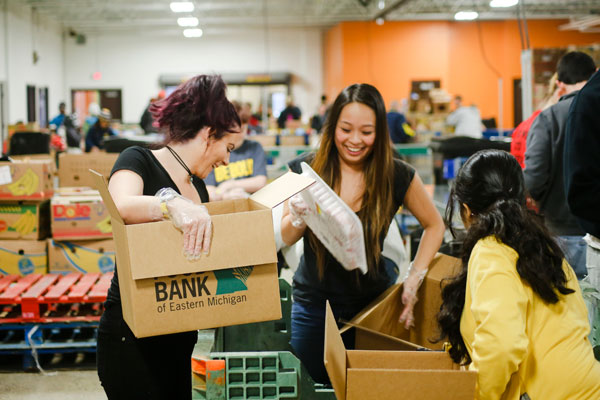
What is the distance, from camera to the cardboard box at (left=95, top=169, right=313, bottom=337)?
1392 mm

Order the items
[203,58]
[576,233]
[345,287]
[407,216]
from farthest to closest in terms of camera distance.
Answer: [203,58], [407,216], [576,233], [345,287]

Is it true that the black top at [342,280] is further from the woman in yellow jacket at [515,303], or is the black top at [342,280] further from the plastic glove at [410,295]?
the woman in yellow jacket at [515,303]

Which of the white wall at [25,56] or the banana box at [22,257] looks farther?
the white wall at [25,56]

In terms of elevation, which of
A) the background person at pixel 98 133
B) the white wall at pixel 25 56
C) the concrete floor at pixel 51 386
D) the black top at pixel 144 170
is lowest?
the concrete floor at pixel 51 386

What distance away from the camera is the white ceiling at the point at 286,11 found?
15.8 metres

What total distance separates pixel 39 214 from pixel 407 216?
11.5 ft

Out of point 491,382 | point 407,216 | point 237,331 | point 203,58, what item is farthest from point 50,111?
point 491,382

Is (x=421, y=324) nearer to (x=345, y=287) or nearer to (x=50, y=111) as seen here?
(x=345, y=287)

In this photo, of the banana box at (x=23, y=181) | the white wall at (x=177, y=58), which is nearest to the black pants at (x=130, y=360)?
the banana box at (x=23, y=181)

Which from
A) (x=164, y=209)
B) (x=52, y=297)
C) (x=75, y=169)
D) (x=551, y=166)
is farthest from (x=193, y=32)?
(x=164, y=209)

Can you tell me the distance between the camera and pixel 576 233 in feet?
10.0

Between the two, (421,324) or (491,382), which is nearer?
(491,382)

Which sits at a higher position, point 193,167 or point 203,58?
point 203,58

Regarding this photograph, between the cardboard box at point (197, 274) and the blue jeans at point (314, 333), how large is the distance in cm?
64
